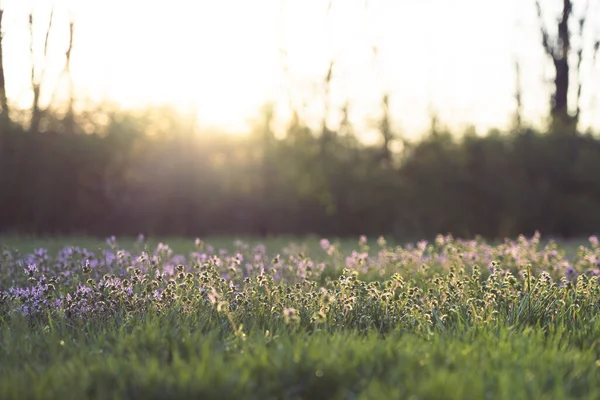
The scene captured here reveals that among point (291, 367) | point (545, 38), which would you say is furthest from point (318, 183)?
point (291, 367)

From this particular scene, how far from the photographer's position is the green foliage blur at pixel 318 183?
61.6ft

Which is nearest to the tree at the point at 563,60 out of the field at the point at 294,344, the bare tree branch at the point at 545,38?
the bare tree branch at the point at 545,38

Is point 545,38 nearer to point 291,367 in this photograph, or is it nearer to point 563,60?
point 563,60

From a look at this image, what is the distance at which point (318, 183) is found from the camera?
20.2 meters

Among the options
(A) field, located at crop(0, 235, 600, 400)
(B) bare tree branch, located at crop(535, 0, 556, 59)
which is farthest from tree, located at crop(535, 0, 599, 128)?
(A) field, located at crop(0, 235, 600, 400)

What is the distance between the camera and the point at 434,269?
893 centimetres

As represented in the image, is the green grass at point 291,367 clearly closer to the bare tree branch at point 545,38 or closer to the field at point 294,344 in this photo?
the field at point 294,344

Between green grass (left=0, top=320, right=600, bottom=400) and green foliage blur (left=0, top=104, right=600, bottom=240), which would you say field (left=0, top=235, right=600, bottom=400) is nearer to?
green grass (left=0, top=320, right=600, bottom=400)

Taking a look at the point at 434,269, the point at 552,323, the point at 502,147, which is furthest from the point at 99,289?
the point at 502,147

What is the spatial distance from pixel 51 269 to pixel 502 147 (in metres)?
15.6

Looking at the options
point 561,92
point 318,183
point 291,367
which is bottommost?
point 291,367

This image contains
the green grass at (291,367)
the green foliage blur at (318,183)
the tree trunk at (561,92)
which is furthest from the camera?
the tree trunk at (561,92)

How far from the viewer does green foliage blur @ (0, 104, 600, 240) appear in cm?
1877

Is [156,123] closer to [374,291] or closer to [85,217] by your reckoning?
[85,217]
